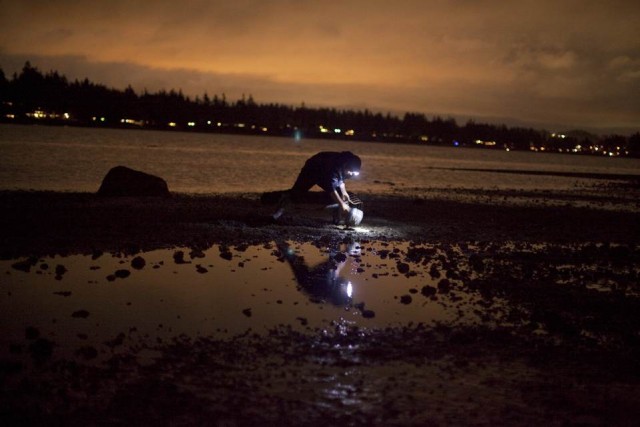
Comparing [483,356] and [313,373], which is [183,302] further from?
[483,356]

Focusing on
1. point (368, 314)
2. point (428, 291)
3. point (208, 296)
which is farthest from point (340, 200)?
point (368, 314)

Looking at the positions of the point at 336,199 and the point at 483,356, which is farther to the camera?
the point at 336,199

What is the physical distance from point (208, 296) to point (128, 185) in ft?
56.2

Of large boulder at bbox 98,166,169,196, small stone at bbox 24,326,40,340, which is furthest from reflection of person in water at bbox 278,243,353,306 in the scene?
large boulder at bbox 98,166,169,196

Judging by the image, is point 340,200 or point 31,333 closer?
point 31,333

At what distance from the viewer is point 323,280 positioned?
39.0 feet

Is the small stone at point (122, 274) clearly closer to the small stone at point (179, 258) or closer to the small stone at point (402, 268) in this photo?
the small stone at point (179, 258)

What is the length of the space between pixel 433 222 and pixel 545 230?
3.72 m

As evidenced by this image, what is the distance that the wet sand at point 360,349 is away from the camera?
6.09 m

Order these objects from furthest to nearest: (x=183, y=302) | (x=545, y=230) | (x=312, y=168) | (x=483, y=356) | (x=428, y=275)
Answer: (x=545, y=230)
(x=312, y=168)
(x=428, y=275)
(x=183, y=302)
(x=483, y=356)

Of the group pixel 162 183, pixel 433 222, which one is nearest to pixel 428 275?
pixel 433 222

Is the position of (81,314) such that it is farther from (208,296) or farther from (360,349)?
(360,349)

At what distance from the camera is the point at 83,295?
9.93 m

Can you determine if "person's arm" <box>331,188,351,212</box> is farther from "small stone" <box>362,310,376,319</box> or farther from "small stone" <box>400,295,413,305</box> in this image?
"small stone" <box>362,310,376,319</box>
